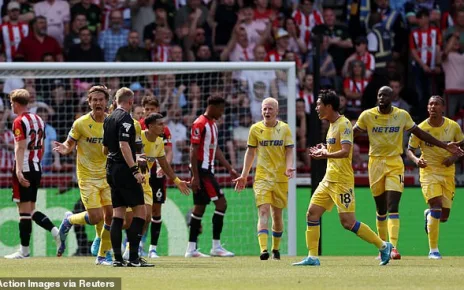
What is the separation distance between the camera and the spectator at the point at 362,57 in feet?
76.8

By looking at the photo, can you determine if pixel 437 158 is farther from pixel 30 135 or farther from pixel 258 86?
pixel 30 135

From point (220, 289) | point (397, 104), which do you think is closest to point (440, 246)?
point (397, 104)

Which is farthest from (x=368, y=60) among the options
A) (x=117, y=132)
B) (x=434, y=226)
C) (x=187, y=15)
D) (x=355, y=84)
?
(x=117, y=132)

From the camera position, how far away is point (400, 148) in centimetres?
1669

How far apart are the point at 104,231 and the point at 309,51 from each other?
9.85 m

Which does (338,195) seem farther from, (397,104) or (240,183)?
(397,104)

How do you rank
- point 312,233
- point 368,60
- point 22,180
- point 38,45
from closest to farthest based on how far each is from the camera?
point 312,233 < point 22,180 < point 38,45 < point 368,60

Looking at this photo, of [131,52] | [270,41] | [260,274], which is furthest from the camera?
[270,41]

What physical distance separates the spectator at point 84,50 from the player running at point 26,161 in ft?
19.0

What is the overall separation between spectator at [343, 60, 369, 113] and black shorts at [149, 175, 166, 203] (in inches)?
238

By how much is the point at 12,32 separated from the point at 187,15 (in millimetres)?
3584

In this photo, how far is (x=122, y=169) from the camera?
1391 cm

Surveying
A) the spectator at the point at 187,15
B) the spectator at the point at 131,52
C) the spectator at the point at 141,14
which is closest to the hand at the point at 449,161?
the spectator at the point at 131,52

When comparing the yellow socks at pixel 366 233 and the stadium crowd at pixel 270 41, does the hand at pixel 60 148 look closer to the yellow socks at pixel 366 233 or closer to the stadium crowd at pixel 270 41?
the yellow socks at pixel 366 233
